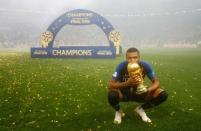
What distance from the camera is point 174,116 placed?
36.6 ft

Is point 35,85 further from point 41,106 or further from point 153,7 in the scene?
point 153,7

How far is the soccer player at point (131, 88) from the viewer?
32.3ft

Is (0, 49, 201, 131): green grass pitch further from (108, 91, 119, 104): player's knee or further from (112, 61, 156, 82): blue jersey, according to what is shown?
(112, 61, 156, 82): blue jersey

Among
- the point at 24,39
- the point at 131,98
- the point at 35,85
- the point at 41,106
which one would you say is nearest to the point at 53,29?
the point at 35,85

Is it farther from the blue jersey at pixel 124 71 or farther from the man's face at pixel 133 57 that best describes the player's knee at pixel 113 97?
the man's face at pixel 133 57

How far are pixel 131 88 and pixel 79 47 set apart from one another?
86.1 feet

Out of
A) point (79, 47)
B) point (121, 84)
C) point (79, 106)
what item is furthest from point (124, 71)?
point (79, 47)

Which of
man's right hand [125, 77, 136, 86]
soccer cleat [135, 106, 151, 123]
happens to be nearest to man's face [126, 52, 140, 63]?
man's right hand [125, 77, 136, 86]

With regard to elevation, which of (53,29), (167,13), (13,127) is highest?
(167,13)

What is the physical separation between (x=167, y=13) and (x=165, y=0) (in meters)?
10.6

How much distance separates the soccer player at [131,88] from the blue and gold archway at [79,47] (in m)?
25.0

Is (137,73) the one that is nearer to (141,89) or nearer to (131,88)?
(141,89)

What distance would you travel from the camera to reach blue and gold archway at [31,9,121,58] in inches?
1407

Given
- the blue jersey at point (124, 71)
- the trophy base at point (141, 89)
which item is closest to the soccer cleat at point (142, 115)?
the trophy base at point (141, 89)
